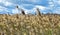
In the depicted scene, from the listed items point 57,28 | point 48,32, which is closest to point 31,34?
point 48,32

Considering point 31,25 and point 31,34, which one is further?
point 31,25

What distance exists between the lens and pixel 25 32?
723cm

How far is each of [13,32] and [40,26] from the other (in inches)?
48.4

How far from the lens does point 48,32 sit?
761cm

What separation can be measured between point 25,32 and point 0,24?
126cm

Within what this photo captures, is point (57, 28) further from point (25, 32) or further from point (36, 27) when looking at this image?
point (25, 32)

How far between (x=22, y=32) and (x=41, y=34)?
0.57 metres

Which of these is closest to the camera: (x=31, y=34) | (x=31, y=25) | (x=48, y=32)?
(x=31, y=34)

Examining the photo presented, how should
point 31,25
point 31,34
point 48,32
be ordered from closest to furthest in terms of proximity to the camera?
point 31,34 < point 48,32 < point 31,25

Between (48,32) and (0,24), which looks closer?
(48,32)

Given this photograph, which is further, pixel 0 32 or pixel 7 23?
pixel 7 23

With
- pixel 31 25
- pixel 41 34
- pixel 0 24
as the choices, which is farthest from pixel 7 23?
pixel 41 34

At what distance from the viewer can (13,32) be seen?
716 centimetres

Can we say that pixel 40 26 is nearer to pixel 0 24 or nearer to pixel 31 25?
pixel 31 25
